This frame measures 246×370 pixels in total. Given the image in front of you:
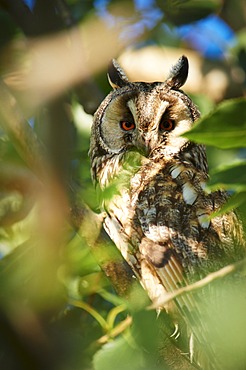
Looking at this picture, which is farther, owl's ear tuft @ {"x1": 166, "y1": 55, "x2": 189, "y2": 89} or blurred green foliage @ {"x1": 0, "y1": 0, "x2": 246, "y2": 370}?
owl's ear tuft @ {"x1": 166, "y1": 55, "x2": 189, "y2": 89}

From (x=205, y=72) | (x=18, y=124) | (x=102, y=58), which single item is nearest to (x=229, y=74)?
(x=205, y=72)

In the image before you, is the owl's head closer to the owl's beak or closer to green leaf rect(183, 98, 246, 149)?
the owl's beak

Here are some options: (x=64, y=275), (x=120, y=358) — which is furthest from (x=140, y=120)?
(x=120, y=358)

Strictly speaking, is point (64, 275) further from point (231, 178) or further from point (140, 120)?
point (140, 120)

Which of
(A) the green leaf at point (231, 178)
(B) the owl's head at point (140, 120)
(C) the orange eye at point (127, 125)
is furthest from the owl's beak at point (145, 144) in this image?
(A) the green leaf at point (231, 178)

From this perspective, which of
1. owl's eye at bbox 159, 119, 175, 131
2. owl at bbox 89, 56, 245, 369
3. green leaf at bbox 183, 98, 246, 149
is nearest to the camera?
green leaf at bbox 183, 98, 246, 149

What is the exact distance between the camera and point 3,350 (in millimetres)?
2287

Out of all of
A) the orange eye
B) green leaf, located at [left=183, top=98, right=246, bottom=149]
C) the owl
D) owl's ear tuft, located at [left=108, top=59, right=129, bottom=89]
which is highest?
green leaf, located at [left=183, top=98, right=246, bottom=149]

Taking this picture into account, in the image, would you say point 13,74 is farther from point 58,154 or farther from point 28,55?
point 58,154

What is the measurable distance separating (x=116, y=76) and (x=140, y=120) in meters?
0.40

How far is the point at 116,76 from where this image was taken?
3281mm

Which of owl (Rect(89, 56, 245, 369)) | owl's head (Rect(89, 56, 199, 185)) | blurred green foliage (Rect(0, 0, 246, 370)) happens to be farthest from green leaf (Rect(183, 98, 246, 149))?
owl's head (Rect(89, 56, 199, 185))

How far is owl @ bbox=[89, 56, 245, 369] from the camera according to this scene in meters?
2.50

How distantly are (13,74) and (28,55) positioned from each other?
0.59 feet
